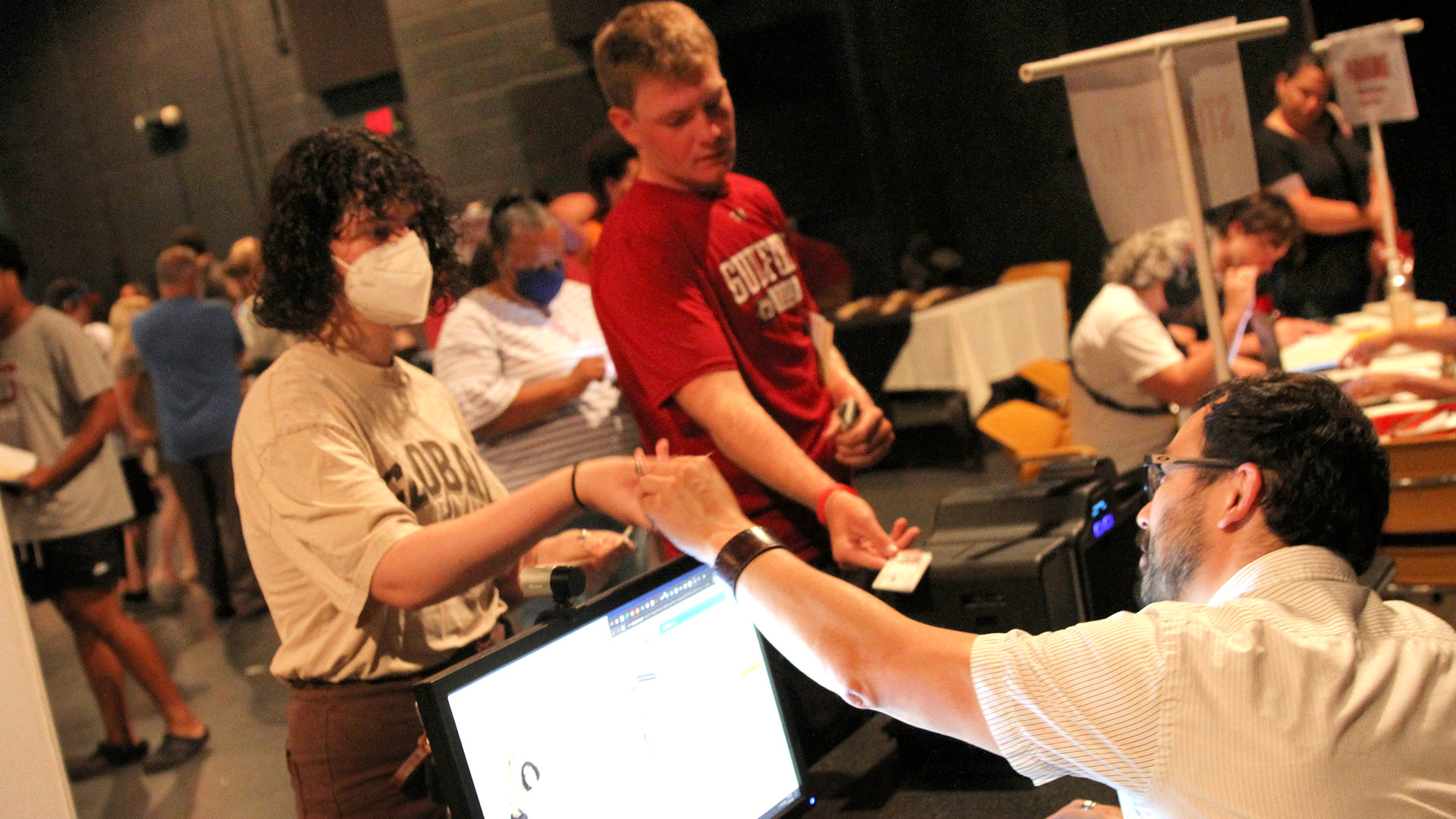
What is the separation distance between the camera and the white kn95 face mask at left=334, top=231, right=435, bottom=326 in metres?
1.42

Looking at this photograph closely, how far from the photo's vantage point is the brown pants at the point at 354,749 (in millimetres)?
1419

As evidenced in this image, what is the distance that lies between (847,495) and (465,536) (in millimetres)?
604

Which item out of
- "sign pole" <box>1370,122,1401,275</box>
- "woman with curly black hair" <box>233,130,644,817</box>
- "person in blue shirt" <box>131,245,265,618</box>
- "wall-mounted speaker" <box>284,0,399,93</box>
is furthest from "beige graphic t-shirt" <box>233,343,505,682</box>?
"sign pole" <box>1370,122,1401,275</box>

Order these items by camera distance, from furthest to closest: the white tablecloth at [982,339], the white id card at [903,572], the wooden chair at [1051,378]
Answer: the wooden chair at [1051,378], the white tablecloth at [982,339], the white id card at [903,572]

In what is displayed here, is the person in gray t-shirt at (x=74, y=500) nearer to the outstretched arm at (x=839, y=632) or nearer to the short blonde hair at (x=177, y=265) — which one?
the short blonde hair at (x=177, y=265)

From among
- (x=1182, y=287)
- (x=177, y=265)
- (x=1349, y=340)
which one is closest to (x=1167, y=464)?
(x=1182, y=287)

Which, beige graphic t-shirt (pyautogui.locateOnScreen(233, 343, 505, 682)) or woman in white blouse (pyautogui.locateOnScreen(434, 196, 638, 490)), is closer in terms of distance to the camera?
beige graphic t-shirt (pyautogui.locateOnScreen(233, 343, 505, 682))

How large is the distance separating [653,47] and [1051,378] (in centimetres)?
260

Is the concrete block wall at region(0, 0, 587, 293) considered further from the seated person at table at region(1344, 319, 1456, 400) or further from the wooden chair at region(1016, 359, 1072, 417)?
the seated person at table at region(1344, 319, 1456, 400)

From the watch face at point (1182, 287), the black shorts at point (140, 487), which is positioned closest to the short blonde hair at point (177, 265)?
the black shorts at point (140, 487)

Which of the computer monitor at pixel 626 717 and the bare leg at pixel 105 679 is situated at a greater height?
the computer monitor at pixel 626 717

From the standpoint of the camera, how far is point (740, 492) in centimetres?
190

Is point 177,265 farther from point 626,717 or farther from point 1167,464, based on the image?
point 1167,464

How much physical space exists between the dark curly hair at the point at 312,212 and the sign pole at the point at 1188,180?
131cm
